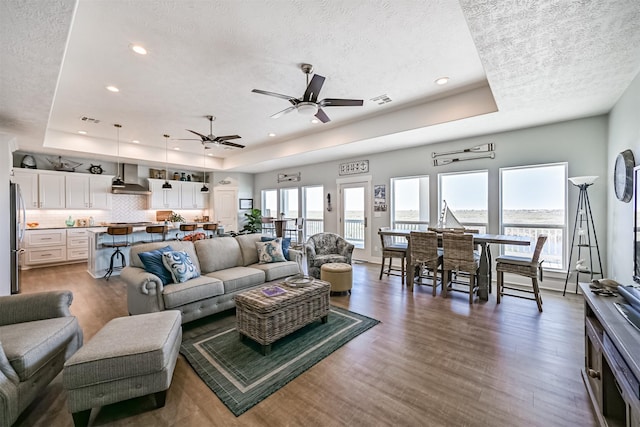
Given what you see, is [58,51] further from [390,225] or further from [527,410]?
[390,225]

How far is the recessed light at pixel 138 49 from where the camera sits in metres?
2.80

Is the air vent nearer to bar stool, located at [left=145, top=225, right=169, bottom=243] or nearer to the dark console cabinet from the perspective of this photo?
the dark console cabinet

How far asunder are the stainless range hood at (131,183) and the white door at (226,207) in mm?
2067

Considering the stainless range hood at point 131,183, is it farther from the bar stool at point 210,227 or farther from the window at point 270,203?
the window at point 270,203

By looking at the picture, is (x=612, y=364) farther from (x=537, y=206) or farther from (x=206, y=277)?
(x=537, y=206)

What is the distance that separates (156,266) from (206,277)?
22.3 inches

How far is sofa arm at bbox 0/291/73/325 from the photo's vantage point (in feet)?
6.77

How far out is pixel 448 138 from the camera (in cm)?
518

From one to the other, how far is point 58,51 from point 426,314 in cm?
462

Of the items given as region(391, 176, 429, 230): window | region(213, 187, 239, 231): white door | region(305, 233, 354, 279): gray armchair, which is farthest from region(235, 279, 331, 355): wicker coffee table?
region(213, 187, 239, 231): white door

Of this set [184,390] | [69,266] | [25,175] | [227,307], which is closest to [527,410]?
[184,390]

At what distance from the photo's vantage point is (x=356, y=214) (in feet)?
23.3

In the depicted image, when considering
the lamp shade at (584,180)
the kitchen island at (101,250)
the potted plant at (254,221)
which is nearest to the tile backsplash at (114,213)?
the potted plant at (254,221)

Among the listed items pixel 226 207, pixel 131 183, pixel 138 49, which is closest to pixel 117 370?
pixel 138 49
